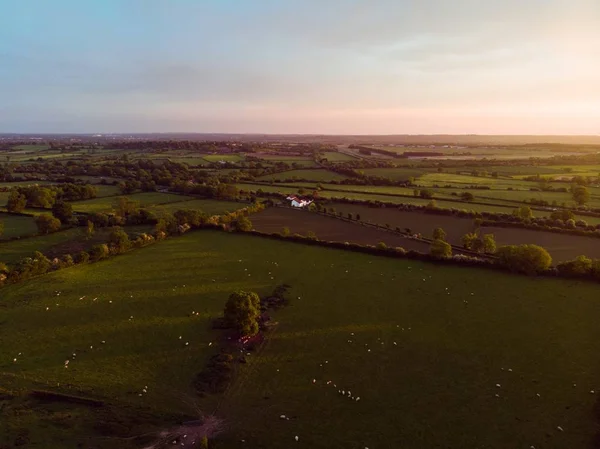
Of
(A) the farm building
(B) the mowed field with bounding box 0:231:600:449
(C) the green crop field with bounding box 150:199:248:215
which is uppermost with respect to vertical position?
(A) the farm building

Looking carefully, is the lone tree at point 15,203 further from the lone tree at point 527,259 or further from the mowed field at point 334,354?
the lone tree at point 527,259

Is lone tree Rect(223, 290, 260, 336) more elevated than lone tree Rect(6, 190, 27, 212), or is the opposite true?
lone tree Rect(6, 190, 27, 212)

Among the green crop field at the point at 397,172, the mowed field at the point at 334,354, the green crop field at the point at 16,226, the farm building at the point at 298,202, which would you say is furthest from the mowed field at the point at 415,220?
the green crop field at the point at 16,226

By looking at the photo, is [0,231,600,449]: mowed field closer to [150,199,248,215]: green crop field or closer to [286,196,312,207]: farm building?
[150,199,248,215]: green crop field

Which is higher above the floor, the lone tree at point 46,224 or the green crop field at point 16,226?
the lone tree at point 46,224

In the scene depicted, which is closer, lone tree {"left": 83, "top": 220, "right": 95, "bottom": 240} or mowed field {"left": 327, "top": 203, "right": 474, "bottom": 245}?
lone tree {"left": 83, "top": 220, "right": 95, "bottom": 240}

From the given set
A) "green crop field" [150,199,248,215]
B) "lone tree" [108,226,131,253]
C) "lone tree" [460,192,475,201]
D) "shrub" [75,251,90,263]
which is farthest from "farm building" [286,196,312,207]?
"shrub" [75,251,90,263]
